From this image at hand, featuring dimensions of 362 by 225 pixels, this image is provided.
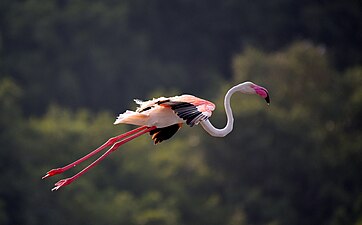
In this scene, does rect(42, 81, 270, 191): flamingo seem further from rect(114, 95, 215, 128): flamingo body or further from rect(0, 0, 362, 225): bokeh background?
rect(0, 0, 362, 225): bokeh background

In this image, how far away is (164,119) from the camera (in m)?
13.9

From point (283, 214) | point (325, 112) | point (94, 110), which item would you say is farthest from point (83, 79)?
point (283, 214)

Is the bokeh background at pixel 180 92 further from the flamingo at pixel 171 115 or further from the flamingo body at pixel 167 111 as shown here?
the flamingo body at pixel 167 111

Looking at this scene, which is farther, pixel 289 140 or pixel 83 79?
pixel 83 79

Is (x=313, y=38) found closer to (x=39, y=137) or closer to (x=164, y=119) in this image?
(x=39, y=137)

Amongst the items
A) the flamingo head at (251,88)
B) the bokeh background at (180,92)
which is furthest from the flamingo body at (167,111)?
the bokeh background at (180,92)

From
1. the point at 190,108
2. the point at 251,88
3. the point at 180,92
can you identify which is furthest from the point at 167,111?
the point at 180,92

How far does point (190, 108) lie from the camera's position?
13367mm

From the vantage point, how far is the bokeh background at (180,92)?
37719 millimetres

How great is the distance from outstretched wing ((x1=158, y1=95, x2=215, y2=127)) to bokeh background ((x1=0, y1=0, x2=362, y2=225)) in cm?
2068

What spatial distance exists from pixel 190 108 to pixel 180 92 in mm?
37892

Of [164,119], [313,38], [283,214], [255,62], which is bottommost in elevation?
[164,119]

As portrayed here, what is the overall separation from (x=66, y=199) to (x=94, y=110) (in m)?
18.0

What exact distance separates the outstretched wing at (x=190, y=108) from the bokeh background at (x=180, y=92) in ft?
67.8
